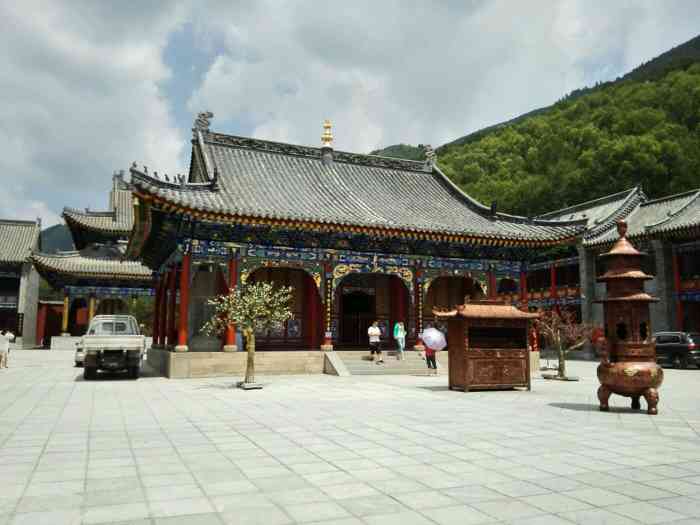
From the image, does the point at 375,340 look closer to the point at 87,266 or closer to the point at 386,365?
the point at 386,365

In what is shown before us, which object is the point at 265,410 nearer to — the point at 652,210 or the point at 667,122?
the point at 652,210

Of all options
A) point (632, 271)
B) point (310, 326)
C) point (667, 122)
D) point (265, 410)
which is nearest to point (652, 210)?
point (667, 122)

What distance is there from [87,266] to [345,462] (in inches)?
1241

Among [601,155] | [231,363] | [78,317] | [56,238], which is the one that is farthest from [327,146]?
[56,238]

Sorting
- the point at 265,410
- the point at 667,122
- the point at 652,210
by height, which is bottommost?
the point at 265,410

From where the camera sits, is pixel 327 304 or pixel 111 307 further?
pixel 111 307

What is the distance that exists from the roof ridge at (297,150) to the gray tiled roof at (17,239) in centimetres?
2309

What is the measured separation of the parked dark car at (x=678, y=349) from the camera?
22.8m

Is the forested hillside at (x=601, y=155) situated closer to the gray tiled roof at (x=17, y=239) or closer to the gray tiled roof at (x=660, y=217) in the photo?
the gray tiled roof at (x=660, y=217)

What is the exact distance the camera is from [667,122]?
4650 centimetres

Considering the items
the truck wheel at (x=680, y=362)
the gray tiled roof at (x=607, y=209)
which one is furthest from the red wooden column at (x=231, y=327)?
the gray tiled roof at (x=607, y=209)

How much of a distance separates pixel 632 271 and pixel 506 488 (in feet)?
20.9

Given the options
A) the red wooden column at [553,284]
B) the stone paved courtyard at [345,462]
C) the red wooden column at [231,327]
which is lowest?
the stone paved courtyard at [345,462]

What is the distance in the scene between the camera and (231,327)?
16859 millimetres
